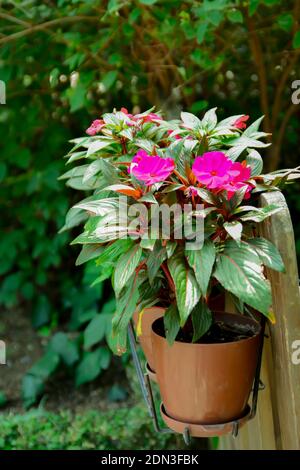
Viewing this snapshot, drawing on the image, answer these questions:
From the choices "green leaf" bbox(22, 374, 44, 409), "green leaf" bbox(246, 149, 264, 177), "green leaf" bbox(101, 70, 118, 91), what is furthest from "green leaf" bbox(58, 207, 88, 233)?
"green leaf" bbox(22, 374, 44, 409)

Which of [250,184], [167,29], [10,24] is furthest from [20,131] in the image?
[250,184]

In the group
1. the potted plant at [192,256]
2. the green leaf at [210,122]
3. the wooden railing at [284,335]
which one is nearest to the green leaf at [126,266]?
the potted plant at [192,256]

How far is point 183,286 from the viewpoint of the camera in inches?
36.4

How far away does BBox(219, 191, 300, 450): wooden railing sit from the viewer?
0.99 meters

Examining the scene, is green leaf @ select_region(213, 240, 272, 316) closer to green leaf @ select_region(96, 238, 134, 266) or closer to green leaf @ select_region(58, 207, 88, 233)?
green leaf @ select_region(96, 238, 134, 266)

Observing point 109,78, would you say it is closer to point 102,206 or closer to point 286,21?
point 286,21

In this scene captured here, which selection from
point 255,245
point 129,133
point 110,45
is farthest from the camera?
point 110,45

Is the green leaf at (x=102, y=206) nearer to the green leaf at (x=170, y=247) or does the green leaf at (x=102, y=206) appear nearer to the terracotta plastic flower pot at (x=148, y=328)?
the green leaf at (x=170, y=247)

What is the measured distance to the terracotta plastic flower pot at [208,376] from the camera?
1002 mm

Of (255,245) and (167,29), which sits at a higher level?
(167,29)

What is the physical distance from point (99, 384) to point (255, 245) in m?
2.01

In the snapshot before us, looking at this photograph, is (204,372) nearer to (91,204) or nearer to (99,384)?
(91,204)

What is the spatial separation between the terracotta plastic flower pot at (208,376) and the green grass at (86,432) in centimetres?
114

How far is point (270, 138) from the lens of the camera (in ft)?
8.46
